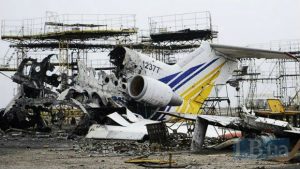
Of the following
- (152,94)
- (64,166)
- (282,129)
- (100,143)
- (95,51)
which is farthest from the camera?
(95,51)

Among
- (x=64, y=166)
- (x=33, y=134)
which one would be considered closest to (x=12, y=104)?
(x=33, y=134)

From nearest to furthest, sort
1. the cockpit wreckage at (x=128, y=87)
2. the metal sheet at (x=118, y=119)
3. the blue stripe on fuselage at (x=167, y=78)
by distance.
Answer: the metal sheet at (x=118, y=119) < the cockpit wreckage at (x=128, y=87) < the blue stripe on fuselage at (x=167, y=78)

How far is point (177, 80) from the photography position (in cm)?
2131

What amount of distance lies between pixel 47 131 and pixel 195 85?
7.63m

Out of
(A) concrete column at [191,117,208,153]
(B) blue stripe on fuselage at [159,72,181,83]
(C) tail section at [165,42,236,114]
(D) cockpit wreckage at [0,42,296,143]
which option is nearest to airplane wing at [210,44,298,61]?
(D) cockpit wreckage at [0,42,296,143]

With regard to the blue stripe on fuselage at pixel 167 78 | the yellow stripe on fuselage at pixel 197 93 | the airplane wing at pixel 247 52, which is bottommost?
the yellow stripe on fuselage at pixel 197 93

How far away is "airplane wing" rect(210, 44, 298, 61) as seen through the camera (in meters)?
19.9

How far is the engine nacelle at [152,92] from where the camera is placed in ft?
62.8

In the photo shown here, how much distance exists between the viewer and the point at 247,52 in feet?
69.0

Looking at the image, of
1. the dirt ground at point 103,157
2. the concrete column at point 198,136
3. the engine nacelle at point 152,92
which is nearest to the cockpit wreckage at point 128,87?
the engine nacelle at point 152,92

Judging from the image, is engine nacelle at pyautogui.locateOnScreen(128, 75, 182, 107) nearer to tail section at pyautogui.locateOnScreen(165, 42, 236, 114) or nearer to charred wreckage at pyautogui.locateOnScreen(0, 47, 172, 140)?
charred wreckage at pyautogui.locateOnScreen(0, 47, 172, 140)

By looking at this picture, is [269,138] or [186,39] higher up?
[186,39]

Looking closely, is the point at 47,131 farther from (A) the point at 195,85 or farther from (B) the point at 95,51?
(B) the point at 95,51

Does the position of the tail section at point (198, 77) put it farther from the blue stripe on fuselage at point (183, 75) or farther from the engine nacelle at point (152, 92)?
the engine nacelle at point (152, 92)
